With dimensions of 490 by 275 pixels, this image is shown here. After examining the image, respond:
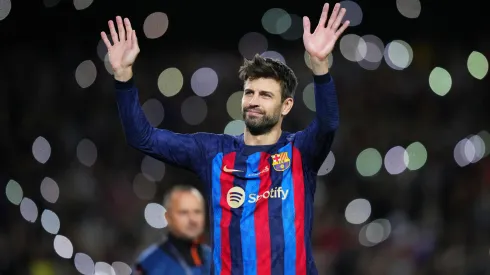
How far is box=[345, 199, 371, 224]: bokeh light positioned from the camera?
5.94 meters

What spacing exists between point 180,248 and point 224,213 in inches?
35.6

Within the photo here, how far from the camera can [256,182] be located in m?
2.69

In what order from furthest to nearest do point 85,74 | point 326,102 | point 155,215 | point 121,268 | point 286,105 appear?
point 85,74 < point 155,215 < point 121,268 < point 286,105 < point 326,102

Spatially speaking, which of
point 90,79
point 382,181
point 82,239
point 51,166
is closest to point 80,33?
point 90,79

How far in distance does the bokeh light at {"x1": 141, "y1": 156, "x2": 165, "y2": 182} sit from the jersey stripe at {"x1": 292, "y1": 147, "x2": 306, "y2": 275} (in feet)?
11.9

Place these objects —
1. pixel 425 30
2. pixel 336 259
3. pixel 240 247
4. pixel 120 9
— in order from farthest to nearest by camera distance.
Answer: pixel 425 30 → pixel 120 9 → pixel 336 259 → pixel 240 247

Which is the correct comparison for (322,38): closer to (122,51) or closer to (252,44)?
(122,51)

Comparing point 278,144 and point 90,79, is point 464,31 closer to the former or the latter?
point 90,79

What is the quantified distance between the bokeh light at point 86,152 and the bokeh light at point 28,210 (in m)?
0.52

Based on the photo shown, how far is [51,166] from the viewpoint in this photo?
634 centimetres

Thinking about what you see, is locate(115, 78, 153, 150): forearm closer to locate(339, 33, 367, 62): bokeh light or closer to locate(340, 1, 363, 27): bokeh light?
locate(340, 1, 363, 27): bokeh light

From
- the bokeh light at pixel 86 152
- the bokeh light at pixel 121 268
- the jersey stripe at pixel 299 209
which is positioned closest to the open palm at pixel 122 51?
the jersey stripe at pixel 299 209

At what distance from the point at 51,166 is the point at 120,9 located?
4.64ft

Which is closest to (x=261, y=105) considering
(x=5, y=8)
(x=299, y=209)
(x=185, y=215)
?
(x=299, y=209)
